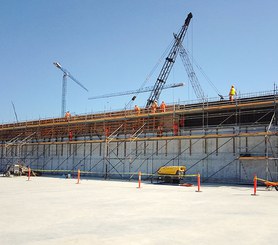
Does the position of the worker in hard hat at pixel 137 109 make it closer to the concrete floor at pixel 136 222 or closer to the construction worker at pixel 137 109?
the construction worker at pixel 137 109

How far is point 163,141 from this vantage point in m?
32.2

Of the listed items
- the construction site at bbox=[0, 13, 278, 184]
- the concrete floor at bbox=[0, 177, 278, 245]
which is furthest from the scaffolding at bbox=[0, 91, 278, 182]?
the concrete floor at bbox=[0, 177, 278, 245]

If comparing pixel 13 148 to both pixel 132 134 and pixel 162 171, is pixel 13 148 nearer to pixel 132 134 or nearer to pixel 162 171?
pixel 132 134

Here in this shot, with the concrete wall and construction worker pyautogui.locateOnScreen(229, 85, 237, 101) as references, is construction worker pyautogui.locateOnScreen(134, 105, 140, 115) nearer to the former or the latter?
the concrete wall

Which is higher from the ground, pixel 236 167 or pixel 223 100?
pixel 223 100

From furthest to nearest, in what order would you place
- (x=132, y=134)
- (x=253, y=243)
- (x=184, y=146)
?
(x=132, y=134) < (x=184, y=146) < (x=253, y=243)

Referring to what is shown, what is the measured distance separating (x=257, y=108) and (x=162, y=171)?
919 cm

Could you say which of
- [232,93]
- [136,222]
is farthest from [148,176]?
[136,222]

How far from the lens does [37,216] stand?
35.1 ft

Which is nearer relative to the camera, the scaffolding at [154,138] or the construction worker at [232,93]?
the scaffolding at [154,138]

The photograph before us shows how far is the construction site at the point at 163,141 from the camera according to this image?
26641 mm

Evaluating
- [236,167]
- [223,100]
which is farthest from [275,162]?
[223,100]

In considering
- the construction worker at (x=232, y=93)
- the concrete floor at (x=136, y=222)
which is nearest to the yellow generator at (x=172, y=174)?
the construction worker at (x=232, y=93)

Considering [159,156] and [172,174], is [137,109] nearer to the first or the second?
[159,156]
